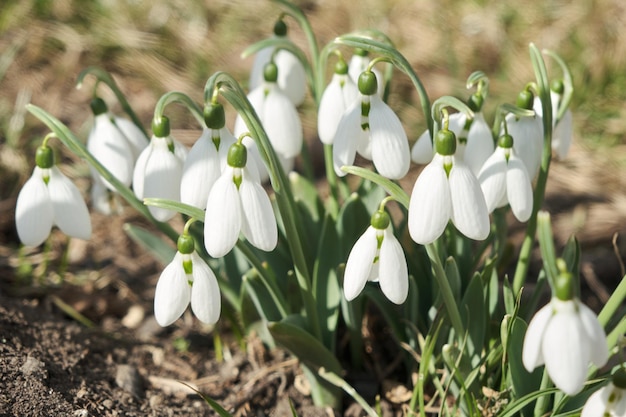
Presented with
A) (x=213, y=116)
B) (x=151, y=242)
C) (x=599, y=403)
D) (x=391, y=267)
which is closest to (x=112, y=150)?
(x=151, y=242)

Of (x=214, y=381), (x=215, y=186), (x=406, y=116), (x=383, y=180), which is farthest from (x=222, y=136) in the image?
(x=406, y=116)

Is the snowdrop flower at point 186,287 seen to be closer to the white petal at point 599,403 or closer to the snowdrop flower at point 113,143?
the snowdrop flower at point 113,143

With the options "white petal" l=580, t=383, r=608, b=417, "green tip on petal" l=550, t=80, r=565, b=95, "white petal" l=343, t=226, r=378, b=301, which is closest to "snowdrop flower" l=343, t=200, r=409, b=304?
"white petal" l=343, t=226, r=378, b=301

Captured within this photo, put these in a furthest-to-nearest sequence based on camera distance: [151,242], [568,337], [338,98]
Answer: [151,242]
[338,98]
[568,337]

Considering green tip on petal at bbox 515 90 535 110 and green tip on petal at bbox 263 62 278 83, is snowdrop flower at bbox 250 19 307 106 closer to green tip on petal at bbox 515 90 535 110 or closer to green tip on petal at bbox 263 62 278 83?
green tip on petal at bbox 263 62 278 83

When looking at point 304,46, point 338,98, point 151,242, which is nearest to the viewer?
point 338,98

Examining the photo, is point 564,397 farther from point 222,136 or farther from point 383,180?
point 222,136

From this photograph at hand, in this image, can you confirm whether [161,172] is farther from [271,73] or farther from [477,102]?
[477,102]
